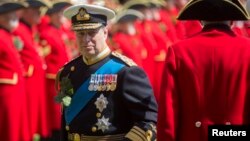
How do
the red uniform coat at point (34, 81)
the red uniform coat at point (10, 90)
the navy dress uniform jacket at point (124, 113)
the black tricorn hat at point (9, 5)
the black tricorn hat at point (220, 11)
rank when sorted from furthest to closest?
the red uniform coat at point (34, 81) → the black tricorn hat at point (9, 5) → the red uniform coat at point (10, 90) → the navy dress uniform jacket at point (124, 113) → the black tricorn hat at point (220, 11)

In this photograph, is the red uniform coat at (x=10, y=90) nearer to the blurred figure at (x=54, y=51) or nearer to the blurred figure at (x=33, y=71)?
the blurred figure at (x=33, y=71)

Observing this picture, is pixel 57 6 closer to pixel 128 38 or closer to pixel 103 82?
pixel 128 38

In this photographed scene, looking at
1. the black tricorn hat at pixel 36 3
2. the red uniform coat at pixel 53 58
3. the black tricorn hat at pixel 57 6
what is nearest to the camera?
the black tricorn hat at pixel 36 3

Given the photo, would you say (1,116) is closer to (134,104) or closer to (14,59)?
(14,59)

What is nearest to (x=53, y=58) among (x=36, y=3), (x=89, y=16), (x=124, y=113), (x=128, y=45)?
(x=36, y=3)

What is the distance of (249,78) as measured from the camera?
5.87 meters

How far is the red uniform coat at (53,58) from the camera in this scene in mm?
11102

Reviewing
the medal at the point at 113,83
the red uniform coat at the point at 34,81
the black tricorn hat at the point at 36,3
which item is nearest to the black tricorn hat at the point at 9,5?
the red uniform coat at the point at 34,81

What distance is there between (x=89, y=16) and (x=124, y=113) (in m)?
0.81

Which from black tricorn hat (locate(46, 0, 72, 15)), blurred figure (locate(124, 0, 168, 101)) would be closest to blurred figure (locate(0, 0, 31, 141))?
black tricorn hat (locate(46, 0, 72, 15))

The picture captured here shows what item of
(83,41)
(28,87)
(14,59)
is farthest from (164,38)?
(83,41)

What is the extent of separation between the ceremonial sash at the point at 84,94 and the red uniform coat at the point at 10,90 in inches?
117

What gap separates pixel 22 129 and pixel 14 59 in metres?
0.78

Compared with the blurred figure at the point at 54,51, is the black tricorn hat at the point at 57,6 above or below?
above
